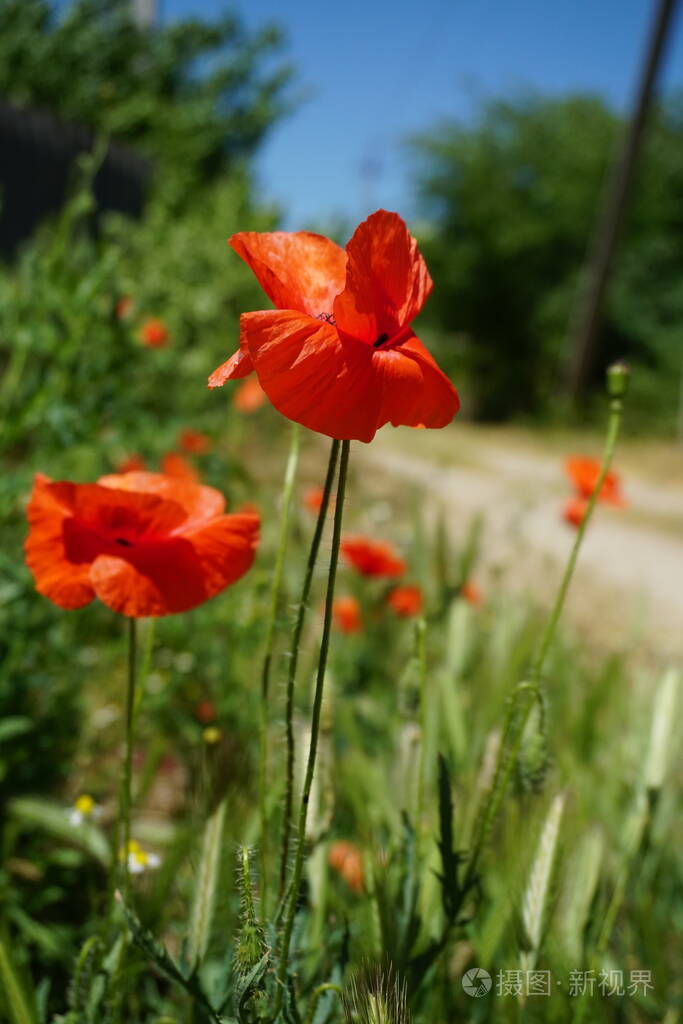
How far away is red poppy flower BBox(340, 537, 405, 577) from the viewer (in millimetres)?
1813

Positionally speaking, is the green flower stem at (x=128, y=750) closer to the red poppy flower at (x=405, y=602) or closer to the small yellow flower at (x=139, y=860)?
the small yellow flower at (x=139, y=860)

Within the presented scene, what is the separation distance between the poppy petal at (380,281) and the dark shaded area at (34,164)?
5652 millimetres

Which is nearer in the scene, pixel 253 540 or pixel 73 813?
pixel 253 540

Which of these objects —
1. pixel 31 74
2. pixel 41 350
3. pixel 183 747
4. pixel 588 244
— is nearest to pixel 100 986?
pixel 183 747

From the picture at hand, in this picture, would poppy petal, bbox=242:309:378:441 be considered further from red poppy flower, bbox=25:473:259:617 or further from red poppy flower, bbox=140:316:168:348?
red poppy flower, bbox=140:316:168:348

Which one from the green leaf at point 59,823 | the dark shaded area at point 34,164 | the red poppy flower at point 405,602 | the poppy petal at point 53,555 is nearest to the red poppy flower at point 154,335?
the red poppy flower at point 405,602

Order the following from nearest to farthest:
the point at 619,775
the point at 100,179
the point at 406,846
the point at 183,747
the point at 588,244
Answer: the point at 406,846, the point at 619,775, the point at 183,747, the point at 100,179, the point at 588,244

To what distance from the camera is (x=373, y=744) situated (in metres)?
1.60

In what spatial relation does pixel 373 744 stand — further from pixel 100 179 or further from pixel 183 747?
pixel 100 179

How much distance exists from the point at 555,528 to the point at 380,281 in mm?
4122

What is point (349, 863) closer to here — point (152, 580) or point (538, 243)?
point (152, 580)

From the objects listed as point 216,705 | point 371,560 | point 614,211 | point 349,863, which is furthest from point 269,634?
point 614,211

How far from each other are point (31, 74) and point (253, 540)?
30.5 feet

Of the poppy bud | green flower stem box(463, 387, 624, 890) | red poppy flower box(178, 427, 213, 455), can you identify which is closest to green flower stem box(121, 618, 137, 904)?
green flower stem box(463, 387, 624, 890)
